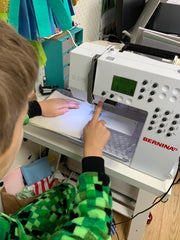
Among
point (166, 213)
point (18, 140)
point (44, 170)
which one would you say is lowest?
point (166, 213)

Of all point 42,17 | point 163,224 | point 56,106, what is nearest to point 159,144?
point 56,106

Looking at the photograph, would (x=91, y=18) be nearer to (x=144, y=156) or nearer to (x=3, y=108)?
(x=144, y=156)

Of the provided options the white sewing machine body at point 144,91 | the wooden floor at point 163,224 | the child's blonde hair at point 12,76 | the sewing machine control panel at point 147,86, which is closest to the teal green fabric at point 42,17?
the white sewing machine body at point 144,91

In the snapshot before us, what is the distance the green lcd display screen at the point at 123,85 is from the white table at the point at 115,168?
0.98 ft

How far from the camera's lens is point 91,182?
61cm

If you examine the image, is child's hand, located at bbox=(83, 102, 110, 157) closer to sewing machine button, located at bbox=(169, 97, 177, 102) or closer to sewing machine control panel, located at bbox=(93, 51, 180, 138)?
sewing machine control panel, located at bbox=(93, 51, 180, 138)

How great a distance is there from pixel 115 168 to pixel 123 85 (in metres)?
0.34

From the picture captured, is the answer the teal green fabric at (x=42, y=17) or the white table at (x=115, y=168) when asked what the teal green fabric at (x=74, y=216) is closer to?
the white table at (x=115, y=168)

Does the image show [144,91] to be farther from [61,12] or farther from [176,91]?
[61,12]

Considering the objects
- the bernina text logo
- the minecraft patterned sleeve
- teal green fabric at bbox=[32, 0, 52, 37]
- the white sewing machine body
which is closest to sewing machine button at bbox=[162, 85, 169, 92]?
the white sewing machine body

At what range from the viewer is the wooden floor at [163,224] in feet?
4.39

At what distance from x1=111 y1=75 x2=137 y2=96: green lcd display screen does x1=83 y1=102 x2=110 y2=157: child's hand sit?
0.53ft

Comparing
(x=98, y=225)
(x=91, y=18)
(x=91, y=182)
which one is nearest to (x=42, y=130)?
(x=91, y=182)

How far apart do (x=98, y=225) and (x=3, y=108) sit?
0.41m
